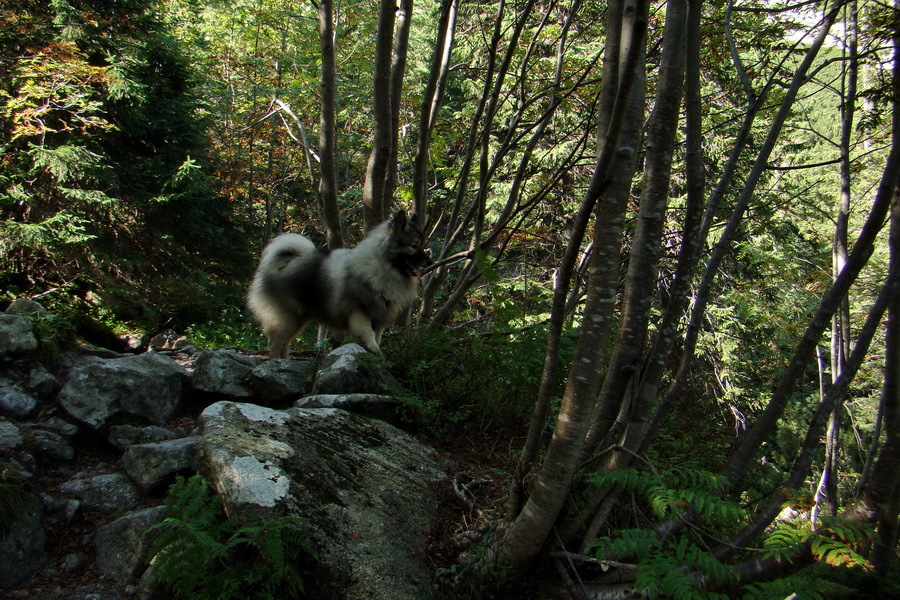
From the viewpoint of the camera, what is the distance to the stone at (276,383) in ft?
16.2

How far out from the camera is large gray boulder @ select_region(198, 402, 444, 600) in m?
2.78

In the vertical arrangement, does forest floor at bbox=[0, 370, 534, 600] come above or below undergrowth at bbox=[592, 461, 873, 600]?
below

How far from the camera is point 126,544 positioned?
3150 mm

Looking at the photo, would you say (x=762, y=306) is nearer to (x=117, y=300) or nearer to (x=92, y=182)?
(x=117, y=300)

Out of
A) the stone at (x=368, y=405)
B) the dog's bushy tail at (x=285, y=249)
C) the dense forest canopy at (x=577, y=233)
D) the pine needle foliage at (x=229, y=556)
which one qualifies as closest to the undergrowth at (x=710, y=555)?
the dense forest canopy at (x=577, y=233)

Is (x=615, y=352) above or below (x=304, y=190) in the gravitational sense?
below

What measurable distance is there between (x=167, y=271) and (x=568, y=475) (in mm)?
9365

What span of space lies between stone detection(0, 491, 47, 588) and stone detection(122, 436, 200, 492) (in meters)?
0.56

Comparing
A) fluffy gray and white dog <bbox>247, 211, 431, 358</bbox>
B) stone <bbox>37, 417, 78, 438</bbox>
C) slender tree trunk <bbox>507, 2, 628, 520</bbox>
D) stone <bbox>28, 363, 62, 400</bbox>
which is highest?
slender tree trunk <bbox>507, 2, 628, 520</bbox>

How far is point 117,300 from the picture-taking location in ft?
27.9

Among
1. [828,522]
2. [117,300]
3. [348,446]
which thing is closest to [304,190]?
[117,300]

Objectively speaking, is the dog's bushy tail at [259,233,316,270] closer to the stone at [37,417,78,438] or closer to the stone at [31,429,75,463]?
the stone at [37,417,78,438]

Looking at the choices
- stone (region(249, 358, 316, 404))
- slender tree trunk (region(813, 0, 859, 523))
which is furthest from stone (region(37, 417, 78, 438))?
slender tree trunk (region(813, 0, 859, 523))

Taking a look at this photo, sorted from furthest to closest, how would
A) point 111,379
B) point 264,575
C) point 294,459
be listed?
point 111,379 < point 294,459 < point 264,575
